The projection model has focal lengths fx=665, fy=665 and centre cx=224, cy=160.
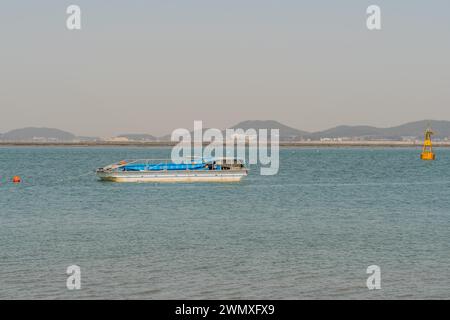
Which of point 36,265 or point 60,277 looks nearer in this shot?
point 60,277

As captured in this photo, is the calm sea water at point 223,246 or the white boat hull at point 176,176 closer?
the calm sea water at point 223,246

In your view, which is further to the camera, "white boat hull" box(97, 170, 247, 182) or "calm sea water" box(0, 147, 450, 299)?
"white boat hull" box(97, 170, 247, 182)

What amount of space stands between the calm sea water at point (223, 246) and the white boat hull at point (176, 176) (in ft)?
61.0

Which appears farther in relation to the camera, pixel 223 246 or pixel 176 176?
pixel 176 176

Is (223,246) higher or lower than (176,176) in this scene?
lower

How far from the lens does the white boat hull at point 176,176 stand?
92875 millimetres

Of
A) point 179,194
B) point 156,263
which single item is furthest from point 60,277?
point 179,194

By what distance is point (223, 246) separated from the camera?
39.6 m

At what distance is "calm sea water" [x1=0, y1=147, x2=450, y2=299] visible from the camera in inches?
1151

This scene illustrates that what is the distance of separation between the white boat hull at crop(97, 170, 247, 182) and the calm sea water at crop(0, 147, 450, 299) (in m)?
18.6

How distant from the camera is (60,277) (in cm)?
3100

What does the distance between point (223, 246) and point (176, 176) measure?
54.8 metres
